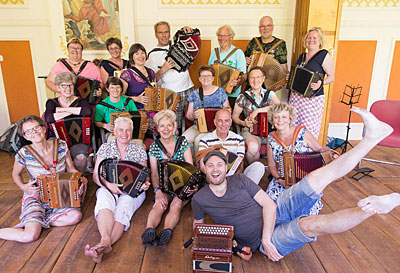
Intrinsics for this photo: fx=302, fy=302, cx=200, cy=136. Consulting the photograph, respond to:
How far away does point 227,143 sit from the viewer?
2988 millimetres

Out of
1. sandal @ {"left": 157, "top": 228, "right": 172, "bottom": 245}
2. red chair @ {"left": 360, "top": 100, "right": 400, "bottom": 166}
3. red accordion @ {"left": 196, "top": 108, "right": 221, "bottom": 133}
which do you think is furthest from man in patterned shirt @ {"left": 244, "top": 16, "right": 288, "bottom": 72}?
sandal @ {"left": 157, "top": 228, "right": 172, "bottom": 245}

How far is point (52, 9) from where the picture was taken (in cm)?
425

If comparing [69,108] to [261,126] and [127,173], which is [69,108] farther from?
[261,126]

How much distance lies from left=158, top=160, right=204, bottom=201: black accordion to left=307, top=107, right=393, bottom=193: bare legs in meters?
0.97

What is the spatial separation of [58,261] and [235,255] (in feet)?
4.10

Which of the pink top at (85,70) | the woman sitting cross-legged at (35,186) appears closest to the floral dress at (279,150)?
the woman sitting cross-legged at (35,186)

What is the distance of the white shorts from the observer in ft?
8.01

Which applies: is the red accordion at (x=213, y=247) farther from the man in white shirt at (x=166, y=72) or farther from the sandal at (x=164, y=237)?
the man in white shirt at (x=166, y=72)

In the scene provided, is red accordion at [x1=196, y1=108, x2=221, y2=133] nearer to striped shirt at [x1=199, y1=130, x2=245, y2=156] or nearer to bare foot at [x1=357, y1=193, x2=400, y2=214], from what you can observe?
striped shirt at [x1=199, y1=130, x2=245, y2=156]

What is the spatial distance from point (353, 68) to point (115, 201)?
161 inches

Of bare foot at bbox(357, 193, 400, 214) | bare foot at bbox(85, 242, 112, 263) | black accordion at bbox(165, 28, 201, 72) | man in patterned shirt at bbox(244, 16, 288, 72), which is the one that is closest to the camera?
bare foot at bbox(357, 193, 400, 214)

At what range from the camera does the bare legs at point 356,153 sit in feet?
5.71

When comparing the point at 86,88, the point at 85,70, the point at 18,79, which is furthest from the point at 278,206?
the point at 18,79

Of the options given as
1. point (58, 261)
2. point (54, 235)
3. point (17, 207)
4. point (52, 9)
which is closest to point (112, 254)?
point (58, 261)
